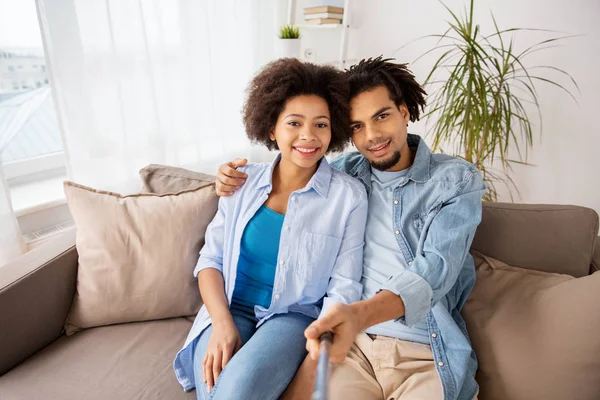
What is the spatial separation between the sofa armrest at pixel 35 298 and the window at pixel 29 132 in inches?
20.9

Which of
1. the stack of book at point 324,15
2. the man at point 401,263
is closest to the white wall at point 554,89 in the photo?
the stack of book at point 324,15

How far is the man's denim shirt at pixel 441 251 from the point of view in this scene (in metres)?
0.98

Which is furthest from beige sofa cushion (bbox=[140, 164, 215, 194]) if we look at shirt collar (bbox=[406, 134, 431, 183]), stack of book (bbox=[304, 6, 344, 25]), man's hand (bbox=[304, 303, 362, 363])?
stack of book (bbox=[304, 6, 344, 25])

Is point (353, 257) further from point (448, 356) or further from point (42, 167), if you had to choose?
point (42, 167)

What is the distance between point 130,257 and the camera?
1.34 metres

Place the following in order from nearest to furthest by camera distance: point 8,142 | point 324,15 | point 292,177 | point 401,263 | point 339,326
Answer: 1. point 339,326
2. point 401,263
3. point 292,177
4. point 8,142
5. point 324,15

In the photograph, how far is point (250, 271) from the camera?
126 cm

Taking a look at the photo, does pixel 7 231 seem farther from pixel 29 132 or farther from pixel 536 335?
pixel 536 335

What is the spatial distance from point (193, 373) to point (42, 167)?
1.36 metres

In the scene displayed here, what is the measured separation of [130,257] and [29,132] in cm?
101

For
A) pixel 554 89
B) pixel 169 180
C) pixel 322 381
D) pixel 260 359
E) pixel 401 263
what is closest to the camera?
pixel 322 381

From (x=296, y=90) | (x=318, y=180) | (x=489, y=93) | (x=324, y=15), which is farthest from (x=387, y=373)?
(x=324, y=15)

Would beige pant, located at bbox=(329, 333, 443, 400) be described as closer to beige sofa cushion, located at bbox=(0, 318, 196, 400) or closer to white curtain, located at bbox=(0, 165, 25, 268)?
beige sofa cushion, located at bbox=(0, 318, 196, 400)

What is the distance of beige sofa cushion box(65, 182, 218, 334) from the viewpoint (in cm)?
132
